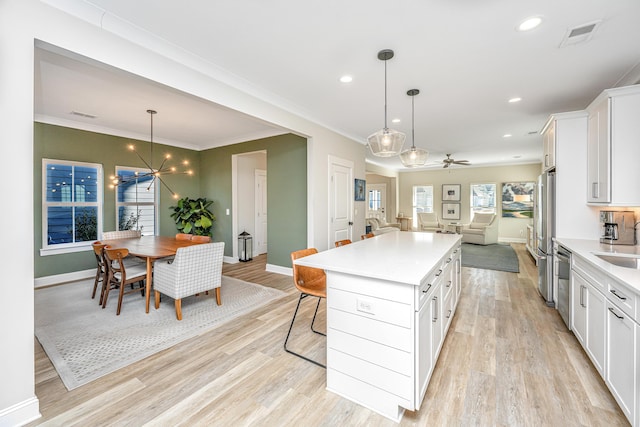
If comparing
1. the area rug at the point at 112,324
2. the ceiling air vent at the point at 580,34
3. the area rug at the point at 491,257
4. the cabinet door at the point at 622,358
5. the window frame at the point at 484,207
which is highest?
the ceiling air vent at the point at 580,34

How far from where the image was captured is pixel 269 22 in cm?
209

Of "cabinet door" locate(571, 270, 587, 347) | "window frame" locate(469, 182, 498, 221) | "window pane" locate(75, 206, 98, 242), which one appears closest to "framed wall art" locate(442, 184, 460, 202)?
"window frame" locate(469, 182, 498, 221)

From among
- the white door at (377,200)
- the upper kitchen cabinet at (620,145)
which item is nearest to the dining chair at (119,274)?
the upper kitchen cabinet at (620,145)

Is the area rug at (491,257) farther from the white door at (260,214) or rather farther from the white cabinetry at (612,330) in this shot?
the white door at (260,214)

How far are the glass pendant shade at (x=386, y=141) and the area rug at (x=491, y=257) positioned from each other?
4100mm

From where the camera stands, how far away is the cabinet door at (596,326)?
6.18 ft

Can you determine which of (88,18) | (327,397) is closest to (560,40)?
(327,397)

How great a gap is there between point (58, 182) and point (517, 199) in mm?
11663

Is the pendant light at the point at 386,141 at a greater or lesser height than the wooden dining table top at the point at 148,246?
greater

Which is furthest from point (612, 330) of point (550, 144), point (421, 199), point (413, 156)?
point (421, 199)

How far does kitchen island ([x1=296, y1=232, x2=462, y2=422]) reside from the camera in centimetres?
158

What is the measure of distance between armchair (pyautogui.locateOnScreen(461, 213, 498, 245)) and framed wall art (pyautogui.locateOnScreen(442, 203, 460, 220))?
1.13 metres
